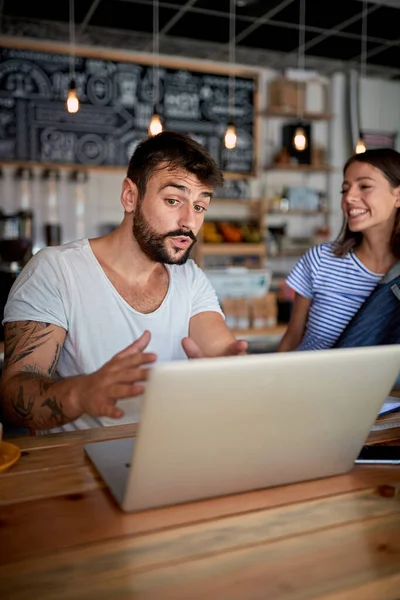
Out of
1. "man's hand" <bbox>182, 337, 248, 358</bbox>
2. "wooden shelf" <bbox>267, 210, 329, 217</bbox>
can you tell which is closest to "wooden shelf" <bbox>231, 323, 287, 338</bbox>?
"man's hand" <bbox>182, 337, 248, 358</bbox>

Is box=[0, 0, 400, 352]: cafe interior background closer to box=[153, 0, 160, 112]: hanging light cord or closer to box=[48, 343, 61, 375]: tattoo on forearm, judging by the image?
box=[153, 0, 160, 112]: hanging light cord

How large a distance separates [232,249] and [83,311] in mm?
3761

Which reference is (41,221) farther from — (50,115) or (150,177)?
(150,177)

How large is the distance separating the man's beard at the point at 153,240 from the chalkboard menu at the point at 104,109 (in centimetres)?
353

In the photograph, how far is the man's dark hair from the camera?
1.63 meters

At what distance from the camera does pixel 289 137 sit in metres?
5.85

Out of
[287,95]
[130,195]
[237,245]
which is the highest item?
[287,95]

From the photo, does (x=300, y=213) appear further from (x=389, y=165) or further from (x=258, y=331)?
(x=389, y=165)

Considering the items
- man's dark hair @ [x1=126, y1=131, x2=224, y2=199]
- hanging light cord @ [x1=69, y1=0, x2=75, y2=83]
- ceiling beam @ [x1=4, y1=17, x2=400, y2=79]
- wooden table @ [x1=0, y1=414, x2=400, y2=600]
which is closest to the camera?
wooden table @ [x1=0, y1=414, x2=400, y2=600]

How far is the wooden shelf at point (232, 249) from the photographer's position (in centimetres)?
519

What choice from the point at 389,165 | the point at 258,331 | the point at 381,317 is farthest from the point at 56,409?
the point at 258,331

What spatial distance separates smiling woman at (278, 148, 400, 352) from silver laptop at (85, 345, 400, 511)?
1445mm

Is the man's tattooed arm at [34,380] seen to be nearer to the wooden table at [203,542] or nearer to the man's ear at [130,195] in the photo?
the wooden table at [203,542]

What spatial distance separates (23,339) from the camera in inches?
55.9
